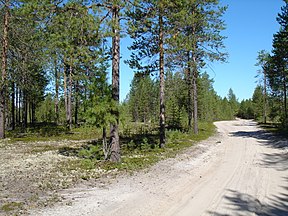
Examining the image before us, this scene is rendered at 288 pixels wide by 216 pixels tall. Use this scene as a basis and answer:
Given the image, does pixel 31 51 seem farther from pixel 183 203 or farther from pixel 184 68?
pixel 183 203

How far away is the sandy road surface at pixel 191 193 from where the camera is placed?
6.45 meters

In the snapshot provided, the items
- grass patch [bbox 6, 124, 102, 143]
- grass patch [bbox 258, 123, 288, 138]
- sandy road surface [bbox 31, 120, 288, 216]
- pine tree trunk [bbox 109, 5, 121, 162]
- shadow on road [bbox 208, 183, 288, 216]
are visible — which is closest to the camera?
shadow on road [bbox 208, 183, 288, 216]

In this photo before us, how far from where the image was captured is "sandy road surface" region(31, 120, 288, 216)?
6.45 m

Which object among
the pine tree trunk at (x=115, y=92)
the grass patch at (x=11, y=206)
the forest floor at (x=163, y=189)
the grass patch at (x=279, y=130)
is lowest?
the forest floor at (x=163, y=189)

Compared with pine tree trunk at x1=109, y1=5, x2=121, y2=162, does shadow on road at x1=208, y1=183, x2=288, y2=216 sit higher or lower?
lower

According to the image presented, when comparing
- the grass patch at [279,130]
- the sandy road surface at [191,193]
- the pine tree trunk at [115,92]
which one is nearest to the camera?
the sandy road surface at [191,193]

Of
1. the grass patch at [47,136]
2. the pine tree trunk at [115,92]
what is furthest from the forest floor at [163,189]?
the grass patch at [47,136]

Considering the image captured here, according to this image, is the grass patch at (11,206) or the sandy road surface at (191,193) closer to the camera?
the grass patch at (11,206)

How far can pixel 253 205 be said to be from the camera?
680 centimetres

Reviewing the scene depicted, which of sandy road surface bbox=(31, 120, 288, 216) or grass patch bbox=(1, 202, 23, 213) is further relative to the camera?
sandy road surface bbox=(31, 120, 288, 216)

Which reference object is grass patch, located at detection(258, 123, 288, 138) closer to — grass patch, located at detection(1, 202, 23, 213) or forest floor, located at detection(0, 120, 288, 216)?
forest floor, located at detection(0, 120, 288, 216)

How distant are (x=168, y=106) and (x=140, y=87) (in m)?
18.9

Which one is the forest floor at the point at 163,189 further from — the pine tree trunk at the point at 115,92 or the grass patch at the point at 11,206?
the pine tree trunk at the point at 115,92

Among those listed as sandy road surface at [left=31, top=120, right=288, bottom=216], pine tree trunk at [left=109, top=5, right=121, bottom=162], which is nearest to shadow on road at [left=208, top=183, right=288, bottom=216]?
sandy road surface at [left=31, top=120, right=288, bottom=216]
